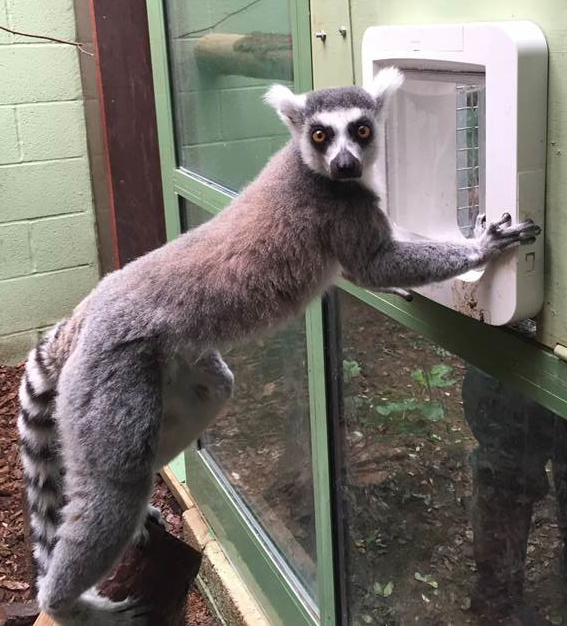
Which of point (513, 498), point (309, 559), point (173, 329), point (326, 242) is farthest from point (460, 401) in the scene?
point (309, 559)

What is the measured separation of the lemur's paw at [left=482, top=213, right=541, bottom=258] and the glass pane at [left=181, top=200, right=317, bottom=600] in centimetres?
124

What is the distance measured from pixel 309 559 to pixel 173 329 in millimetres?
1269

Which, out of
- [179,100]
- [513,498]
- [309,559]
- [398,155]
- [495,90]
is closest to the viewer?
[495,90]

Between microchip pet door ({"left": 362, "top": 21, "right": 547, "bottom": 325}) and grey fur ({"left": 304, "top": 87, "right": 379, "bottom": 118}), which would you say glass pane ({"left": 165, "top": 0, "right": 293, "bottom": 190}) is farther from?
microchip pet door ({"left": 362, "top": 21, "right": 547, "bottom": 325})

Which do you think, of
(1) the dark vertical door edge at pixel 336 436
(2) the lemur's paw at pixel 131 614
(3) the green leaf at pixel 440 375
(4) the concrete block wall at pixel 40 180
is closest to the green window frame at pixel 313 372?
(1) the dark vertical door edge at pixel 336 436

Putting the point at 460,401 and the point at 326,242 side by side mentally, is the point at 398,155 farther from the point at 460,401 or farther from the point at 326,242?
the point at 460,401

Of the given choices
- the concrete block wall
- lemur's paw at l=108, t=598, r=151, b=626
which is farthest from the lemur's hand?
the concrete block wall

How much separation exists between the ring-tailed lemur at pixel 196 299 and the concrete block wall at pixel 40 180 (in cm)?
334

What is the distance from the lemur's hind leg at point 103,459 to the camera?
1.85 m

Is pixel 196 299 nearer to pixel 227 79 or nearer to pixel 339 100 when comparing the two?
pixel 339 100

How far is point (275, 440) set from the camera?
3.01 m

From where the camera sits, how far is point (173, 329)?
6.06ft

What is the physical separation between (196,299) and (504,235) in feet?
2.57

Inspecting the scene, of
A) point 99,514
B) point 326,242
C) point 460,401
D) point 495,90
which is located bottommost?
point 99,514
